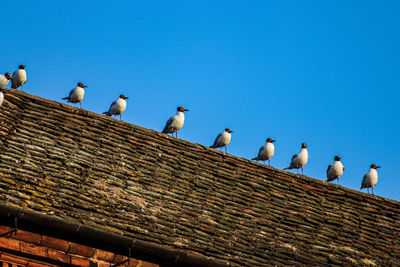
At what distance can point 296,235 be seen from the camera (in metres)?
15.3

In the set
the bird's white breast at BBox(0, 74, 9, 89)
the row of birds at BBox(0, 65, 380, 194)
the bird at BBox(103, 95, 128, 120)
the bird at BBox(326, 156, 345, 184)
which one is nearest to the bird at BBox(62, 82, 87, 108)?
the row of birds at BBox(0, 65, 380, 194)

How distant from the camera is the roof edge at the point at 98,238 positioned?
1184 cm

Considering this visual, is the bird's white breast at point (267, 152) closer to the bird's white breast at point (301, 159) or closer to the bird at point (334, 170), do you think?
the bird's white breast at point (301, 159)

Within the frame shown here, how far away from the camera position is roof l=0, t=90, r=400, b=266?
43.5ft

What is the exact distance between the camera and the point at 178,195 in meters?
15.1

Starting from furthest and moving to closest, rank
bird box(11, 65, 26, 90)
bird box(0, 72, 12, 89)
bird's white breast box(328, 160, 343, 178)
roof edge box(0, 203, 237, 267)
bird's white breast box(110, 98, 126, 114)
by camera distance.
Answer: bird box(11, 65, 26, 90) < bird's white breast box(110, 98, 126, 114) < bird's white breast box(328, 160, 343, 178) < bird box(0, 72, 12, 89) < roof edge box(0, 203, 237, 267)

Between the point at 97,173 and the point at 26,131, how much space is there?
2183 millimetres

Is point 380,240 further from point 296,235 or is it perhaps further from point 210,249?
point 210,249

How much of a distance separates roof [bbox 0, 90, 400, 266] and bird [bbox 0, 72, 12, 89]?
14.5 feet

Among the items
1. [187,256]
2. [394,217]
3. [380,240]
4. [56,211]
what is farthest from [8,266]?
[394,217]

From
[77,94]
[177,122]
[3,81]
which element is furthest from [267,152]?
[3,81]

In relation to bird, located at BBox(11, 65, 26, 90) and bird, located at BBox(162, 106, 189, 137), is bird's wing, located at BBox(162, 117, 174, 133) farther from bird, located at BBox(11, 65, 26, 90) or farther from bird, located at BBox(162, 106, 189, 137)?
bird, located at BBox(11, 65, 26, 90)

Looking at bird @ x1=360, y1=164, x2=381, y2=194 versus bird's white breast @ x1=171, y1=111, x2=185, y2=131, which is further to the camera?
bird @ x1=360, y1=164, x2=381, y2=194

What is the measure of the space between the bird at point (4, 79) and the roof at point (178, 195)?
4.41 metres
